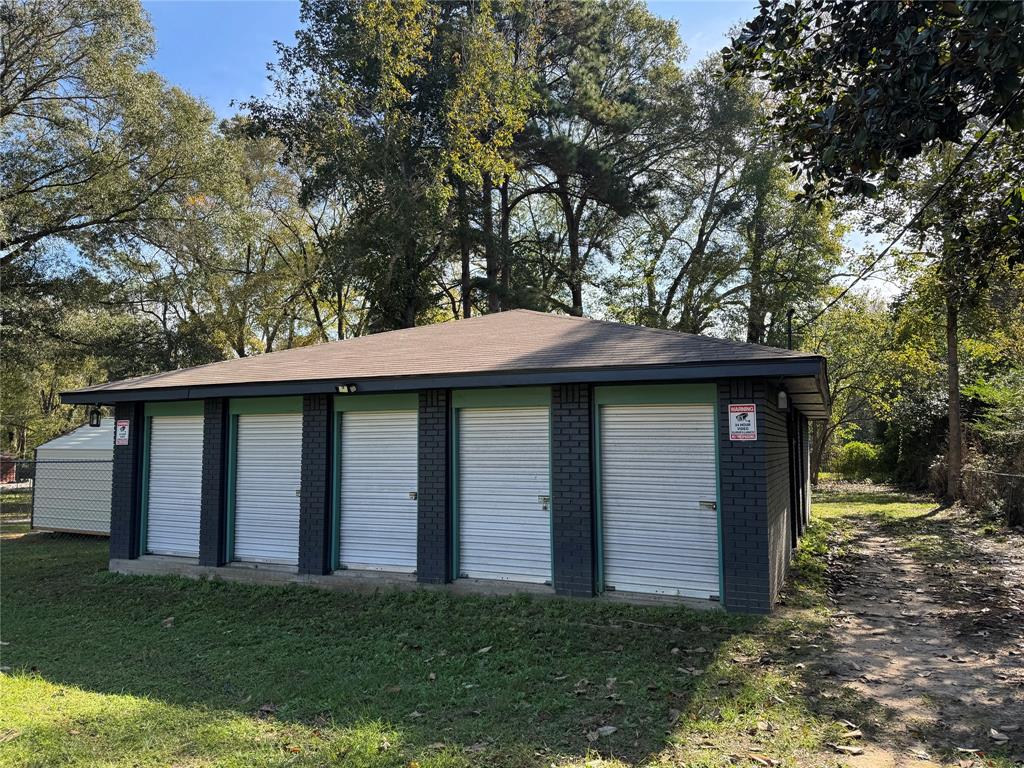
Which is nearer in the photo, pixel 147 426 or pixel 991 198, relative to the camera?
pixel 991 198

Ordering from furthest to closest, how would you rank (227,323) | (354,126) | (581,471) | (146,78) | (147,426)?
1. (227,323)
2. (354,126)
3. (146,78)
4. (147,426)
5. (581,471)

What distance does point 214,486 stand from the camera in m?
8.94

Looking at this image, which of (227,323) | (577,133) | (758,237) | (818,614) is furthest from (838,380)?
(227,323)

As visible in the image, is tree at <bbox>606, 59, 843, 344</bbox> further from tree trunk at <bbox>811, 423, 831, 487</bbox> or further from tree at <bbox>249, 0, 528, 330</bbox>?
tree trunk at <bbox>811, 423, 831, 487</bbox>

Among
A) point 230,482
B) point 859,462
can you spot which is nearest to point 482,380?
point 230,482

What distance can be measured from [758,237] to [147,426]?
20.9m

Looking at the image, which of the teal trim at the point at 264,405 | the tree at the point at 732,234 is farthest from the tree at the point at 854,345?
the teal trim at the point at 264,405

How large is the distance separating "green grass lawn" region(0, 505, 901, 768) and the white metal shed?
255 inches

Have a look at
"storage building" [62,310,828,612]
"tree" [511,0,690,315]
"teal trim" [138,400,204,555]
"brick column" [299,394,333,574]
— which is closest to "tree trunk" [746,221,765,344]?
"tree" [511,0,690,315]

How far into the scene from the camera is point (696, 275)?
23375 millimetres

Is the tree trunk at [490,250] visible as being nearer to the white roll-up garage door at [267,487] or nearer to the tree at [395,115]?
the tree at [395,115]

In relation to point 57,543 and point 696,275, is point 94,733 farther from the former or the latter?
point 696,275

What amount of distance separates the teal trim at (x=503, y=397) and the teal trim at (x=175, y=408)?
4.12 m

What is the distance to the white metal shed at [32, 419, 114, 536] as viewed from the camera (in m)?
13.7
